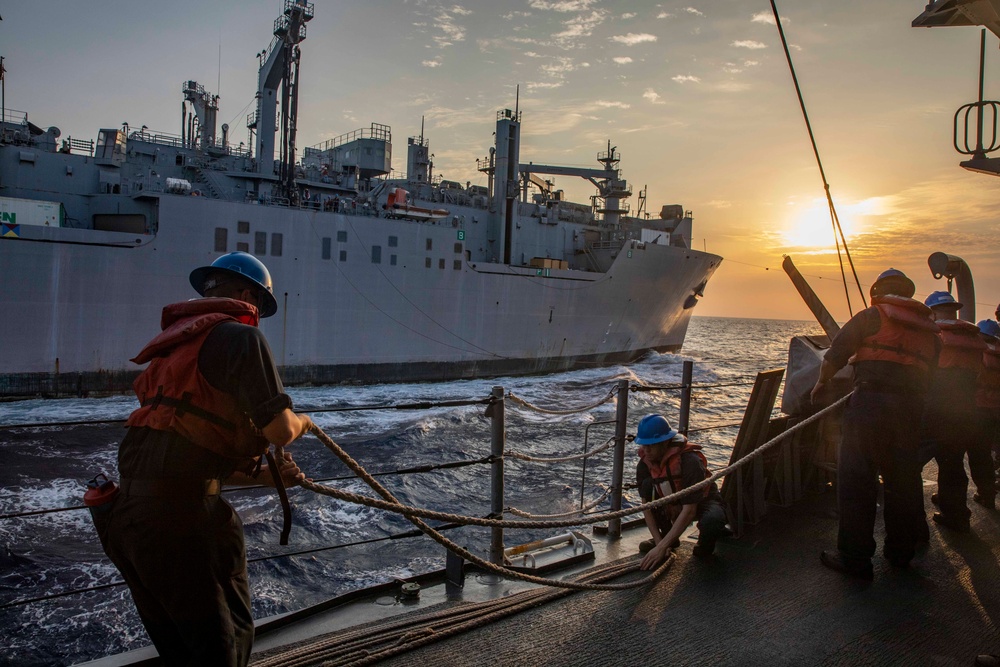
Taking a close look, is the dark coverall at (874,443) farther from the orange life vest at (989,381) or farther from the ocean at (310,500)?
the orange life vest at (989,381)

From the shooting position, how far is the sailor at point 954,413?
4.33 metres

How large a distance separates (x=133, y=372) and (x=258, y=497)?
378 inches

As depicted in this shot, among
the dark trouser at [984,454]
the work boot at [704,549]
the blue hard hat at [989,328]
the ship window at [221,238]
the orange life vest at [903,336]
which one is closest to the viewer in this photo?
the orange life vest at [903,336]

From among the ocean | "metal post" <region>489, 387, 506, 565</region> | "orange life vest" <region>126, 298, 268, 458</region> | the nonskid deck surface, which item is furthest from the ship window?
"orange life vest" <region>126, 298, 268, 458</region>

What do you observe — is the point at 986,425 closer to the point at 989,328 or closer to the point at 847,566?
the point at 989,328

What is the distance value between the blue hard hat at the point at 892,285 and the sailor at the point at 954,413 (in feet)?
3.32

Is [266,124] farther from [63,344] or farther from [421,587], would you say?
[421,587]

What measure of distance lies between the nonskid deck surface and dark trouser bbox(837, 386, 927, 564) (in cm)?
26

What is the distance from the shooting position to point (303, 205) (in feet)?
63.9

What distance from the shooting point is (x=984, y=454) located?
4.78m

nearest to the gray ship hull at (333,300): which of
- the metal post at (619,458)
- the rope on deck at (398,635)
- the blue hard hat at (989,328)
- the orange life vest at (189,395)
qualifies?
the metal post at (619,458)

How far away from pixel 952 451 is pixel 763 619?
2532 mm

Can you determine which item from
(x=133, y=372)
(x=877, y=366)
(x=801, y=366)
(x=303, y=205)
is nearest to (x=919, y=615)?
(x=877, y=366)

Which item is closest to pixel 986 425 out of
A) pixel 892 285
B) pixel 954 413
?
pixel 954 413
